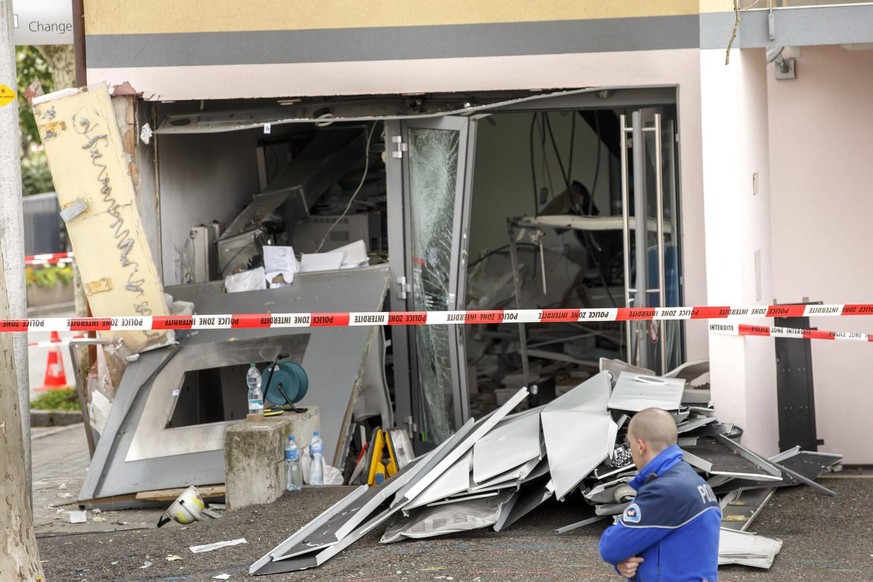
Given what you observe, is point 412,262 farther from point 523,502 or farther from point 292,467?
point 523,502

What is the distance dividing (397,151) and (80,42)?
105 inches

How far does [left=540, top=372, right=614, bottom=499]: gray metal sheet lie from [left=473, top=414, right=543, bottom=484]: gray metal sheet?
99mm

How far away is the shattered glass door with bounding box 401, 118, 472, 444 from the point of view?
369 inches

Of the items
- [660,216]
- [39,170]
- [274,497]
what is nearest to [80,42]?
[274,497]

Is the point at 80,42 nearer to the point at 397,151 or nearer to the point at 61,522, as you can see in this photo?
the point at 397,151

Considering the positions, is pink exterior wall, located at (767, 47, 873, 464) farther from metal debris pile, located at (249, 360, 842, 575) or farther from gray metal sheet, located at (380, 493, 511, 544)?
gray metal sheet, located at (380, 493, 511, 544)

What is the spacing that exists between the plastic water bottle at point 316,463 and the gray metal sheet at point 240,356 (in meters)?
0.29

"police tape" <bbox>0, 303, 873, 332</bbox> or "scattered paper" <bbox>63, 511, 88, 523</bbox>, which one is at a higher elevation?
"police tape" <bbox>0, 303, 873, 332</bbox>

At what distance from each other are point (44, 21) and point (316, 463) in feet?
13.9

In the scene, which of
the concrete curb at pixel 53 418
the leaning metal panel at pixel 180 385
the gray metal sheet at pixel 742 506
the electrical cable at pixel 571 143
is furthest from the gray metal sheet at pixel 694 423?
the concrete curb at pixel 53 418

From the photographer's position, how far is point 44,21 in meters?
9.20

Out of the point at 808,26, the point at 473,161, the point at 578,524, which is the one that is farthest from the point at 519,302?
the point at 578,524

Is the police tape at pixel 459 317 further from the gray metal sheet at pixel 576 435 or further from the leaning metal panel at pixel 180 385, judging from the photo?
the leaning metal panel at pixel 180 385

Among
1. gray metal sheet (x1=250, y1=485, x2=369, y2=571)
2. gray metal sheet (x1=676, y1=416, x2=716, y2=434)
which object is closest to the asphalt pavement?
gray metal sheet (x1=250, y1=485, x2=369, y2=571)
